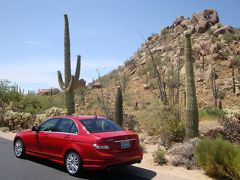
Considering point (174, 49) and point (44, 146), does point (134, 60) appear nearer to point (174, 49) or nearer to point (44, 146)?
point (174, 49)

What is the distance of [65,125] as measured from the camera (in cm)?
1068

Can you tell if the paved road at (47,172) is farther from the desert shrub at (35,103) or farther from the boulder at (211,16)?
the boulder at (211,16)

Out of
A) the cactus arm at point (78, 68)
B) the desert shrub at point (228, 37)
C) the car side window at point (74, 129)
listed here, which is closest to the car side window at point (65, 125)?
the car side window at point (74, 129)

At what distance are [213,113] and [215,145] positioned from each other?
1115cm

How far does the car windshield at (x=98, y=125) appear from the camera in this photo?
1007 centimetres

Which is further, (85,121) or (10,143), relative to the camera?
(10,143)

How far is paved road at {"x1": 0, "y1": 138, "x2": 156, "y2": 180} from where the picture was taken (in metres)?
9.67

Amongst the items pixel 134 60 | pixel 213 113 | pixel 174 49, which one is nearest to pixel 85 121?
pixel 213 113

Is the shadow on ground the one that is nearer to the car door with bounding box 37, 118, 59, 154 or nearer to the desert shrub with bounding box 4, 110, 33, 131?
the car door with bounding box 37, 118, 59, 154

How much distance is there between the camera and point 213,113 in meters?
20.5

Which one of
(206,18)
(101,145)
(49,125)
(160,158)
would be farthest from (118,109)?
(206,18)

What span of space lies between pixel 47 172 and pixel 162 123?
20.8ft

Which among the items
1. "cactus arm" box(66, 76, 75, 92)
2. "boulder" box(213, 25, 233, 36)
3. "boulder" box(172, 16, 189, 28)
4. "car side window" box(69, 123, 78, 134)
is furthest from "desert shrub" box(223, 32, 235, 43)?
"car side window" box(69, 123, 78, 134)

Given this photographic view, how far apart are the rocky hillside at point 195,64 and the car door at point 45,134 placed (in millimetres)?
21939
